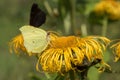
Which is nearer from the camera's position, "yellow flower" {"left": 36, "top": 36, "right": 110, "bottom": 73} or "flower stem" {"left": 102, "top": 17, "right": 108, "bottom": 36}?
"yellow flower" {"left": 36, "top": 36, "right": 110, "bottom": 73}

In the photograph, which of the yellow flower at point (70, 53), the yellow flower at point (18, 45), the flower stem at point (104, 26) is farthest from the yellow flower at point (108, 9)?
the yellow flower at point (70, 53)

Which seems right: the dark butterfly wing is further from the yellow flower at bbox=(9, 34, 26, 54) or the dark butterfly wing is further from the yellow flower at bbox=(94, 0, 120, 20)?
the yellow flower at bbox=(94, 0, 120, 20)

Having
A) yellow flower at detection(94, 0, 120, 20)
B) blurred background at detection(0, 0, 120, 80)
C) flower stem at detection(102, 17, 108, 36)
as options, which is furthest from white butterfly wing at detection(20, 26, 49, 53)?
yellow flower at detection(94, 0, 120, 20)

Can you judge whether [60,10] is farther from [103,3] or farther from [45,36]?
[45,36]

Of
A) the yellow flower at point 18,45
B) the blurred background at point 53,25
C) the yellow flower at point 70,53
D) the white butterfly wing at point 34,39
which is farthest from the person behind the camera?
the blurred background at point 53,25

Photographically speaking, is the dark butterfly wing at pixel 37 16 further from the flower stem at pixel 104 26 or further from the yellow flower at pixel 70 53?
→ the flower stem at pixel 104 26

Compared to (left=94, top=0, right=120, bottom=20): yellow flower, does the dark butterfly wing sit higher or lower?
higher

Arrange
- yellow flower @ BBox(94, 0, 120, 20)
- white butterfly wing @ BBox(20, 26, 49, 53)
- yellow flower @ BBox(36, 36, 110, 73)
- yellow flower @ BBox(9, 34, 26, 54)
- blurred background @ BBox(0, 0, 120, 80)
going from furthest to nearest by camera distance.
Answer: yellow flower @ BBox(94, 0, 120, 20) < blurred background @ BBox(0, 0, 120, 80) < yellow flower @ BBox(9, 34, 26, 54) < white butterfly wing @ BBox(20, 26, 49, 53) < yellow flower @ BBox(36, 36, 110, 73)
